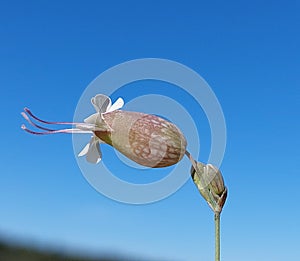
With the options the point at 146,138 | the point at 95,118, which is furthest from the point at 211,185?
the point at 95,118

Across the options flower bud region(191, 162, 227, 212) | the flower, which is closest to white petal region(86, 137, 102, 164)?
the flower

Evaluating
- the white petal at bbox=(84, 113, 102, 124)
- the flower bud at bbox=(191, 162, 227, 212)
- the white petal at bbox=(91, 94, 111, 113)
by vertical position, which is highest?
the white petal at bbox=(91, 94, 111, 113)

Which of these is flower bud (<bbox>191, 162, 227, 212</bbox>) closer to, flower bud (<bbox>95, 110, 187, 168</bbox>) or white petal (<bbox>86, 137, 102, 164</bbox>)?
flower bud (<bbox>95, 110, 187, 168</bbox>)

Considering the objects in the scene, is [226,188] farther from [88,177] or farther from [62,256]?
[62,256]

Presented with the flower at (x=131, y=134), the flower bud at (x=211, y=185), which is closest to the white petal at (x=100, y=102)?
the flower at (x=131, y=134)

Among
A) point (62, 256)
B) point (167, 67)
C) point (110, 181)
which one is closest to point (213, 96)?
point (167, 67)

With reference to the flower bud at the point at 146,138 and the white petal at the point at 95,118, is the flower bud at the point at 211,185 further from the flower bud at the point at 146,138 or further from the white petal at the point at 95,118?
the white petal at the point at 95,118

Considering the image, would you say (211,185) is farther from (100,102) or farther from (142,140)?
(100,102)
